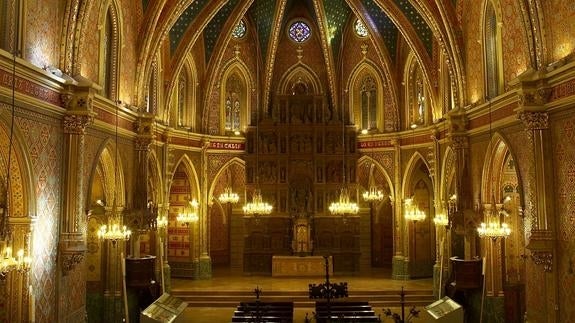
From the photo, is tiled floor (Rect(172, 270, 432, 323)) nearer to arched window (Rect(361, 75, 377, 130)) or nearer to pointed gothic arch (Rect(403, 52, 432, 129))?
pointed gothic arch (Rect(403, 52, 432, 129))

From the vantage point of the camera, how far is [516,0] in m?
16.6

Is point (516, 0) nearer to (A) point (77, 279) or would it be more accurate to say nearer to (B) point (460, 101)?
(B) point (460, 101)

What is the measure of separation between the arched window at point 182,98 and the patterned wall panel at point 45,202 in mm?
13267

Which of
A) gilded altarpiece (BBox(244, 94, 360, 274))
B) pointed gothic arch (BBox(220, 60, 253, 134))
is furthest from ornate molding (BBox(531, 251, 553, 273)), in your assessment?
pointed gothic arch (BBox(220, 60, 253, 134))

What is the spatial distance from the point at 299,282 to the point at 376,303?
15.2 ft

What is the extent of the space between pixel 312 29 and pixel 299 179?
8.86m

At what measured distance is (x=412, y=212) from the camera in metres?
28.7

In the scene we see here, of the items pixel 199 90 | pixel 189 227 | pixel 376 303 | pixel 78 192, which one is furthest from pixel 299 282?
pixel 78 192

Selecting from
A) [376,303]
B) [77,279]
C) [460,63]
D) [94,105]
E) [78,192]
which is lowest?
[376,303]

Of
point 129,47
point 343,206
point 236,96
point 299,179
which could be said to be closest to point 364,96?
point 299,179

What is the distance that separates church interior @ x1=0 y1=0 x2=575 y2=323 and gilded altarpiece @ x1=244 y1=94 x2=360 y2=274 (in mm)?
112

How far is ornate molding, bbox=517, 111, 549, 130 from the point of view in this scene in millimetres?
15672

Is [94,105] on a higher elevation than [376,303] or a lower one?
higher

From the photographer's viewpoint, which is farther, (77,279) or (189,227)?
(189,227)
